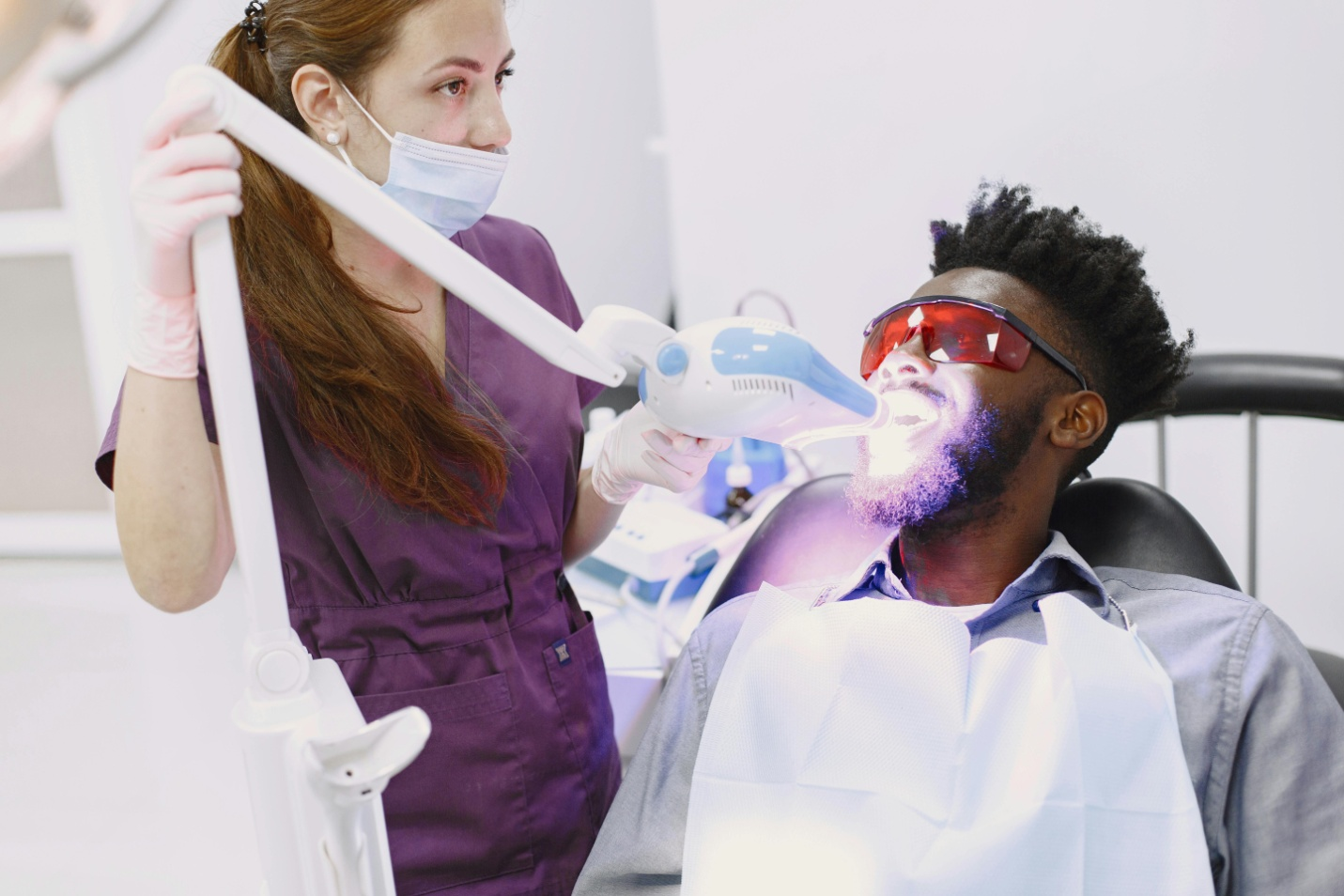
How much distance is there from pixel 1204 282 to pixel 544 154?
4.15ft

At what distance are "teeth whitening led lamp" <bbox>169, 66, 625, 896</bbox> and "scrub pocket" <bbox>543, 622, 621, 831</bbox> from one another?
62 cm

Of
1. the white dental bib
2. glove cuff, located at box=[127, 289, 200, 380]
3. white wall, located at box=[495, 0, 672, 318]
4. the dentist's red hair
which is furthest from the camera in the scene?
white wall, located at box=[495, 0, 672, 318]

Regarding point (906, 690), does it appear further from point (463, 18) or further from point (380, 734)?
point (463, 18)

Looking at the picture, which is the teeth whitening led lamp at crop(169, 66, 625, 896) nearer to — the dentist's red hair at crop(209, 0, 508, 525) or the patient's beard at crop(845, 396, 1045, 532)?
the dentist's red hair at crop(209, 0, 508, 525)

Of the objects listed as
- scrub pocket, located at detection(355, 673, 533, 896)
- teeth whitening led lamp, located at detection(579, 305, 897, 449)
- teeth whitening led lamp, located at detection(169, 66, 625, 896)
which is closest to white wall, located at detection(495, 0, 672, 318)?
scrub pocket, located at detection(355, 673, 533, 896)

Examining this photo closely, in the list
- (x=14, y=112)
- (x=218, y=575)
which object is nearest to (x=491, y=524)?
(x=218, y=575)

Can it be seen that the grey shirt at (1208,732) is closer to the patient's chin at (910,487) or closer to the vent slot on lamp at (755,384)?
the patient's chin at (910,487)

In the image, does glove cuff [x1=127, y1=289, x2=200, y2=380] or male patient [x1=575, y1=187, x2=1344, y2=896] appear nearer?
glove cuff [x1=127, y1=289, x2=200, y2=380]

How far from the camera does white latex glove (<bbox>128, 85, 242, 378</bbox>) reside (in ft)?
2.22

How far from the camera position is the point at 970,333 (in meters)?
1.21

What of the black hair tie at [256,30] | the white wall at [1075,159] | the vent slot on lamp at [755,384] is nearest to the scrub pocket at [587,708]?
the vent slot on lamp at [755,384]

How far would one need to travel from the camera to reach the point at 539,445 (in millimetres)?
1271

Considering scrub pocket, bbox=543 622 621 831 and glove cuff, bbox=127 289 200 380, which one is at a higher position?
glove cuff, bbox=127 289 200 380

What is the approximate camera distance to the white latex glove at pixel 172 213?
26.6 inches
